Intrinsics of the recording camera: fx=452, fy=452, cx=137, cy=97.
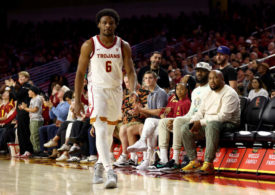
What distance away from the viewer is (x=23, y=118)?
9523 mm

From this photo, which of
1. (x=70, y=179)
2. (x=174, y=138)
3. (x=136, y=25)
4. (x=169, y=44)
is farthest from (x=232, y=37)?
(x=70, y=179)

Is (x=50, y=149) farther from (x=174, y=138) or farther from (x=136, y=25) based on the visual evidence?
(x=136, y=25)

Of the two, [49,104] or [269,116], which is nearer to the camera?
[269,116]

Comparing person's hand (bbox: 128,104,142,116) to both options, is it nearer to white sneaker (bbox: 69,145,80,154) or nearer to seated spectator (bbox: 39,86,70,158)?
white sneaker (bbox: 69,145,80,154)

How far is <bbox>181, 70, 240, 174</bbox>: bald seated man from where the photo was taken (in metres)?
5.71

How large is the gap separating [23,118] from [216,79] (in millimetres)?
4992

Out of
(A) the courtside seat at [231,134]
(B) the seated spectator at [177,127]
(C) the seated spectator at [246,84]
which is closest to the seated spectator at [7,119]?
(B) the seated spectator at [177,127]

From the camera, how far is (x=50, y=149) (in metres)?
9.25

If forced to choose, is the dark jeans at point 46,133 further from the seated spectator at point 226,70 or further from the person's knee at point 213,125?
the person's knee at point 213,125

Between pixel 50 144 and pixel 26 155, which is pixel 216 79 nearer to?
pixel 50 144

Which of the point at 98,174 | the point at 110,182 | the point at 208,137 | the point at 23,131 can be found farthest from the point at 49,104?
the point at 110,182

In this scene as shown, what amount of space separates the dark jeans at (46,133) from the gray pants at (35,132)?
0.21 m

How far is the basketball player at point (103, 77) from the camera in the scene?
465cm

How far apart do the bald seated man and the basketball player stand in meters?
1.52
